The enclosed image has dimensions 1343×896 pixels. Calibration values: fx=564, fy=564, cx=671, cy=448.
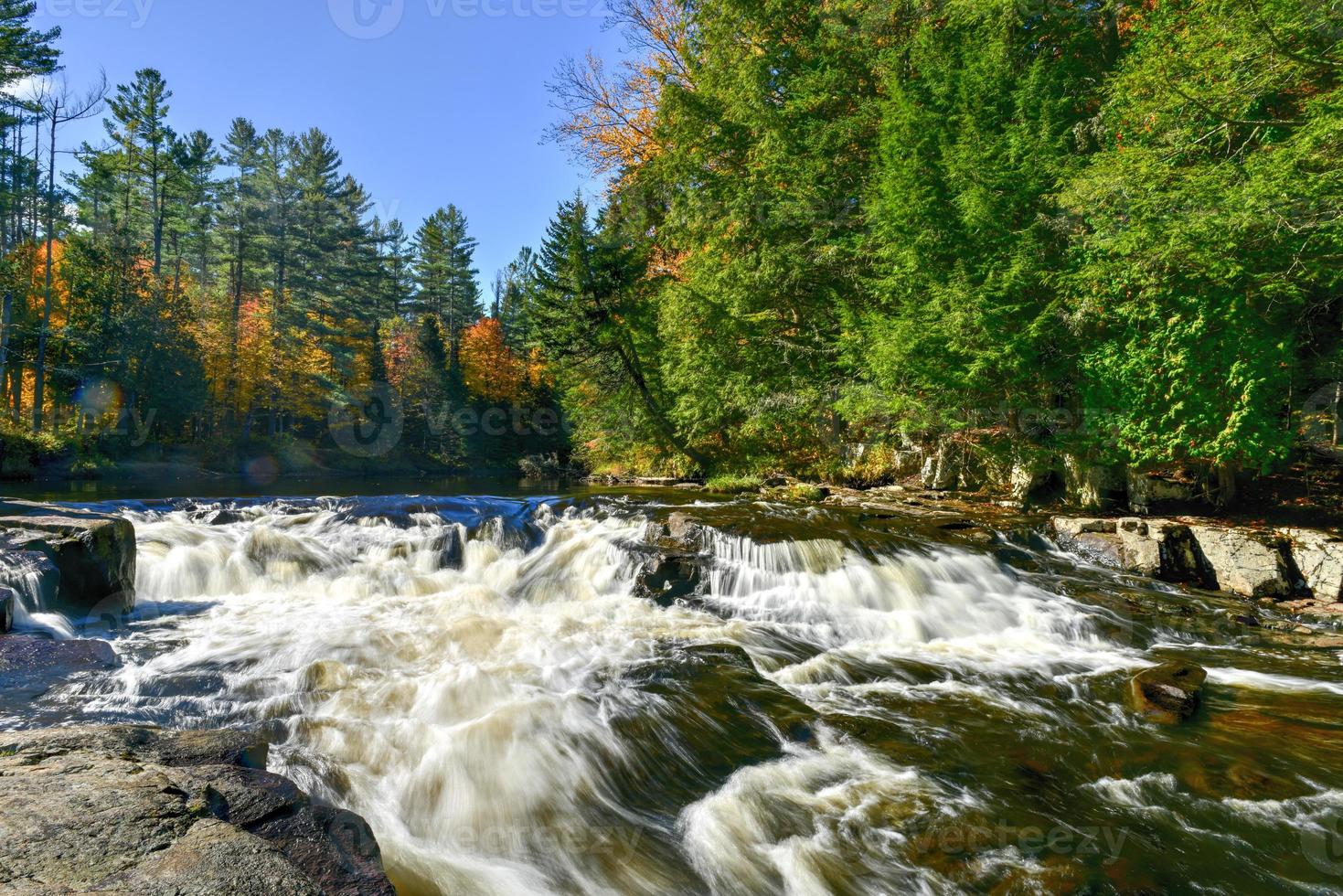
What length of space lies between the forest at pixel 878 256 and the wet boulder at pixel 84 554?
11.3 metres

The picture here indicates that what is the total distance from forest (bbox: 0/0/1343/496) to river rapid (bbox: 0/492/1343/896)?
3.44m

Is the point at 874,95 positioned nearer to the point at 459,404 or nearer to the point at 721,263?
the point at 721,263

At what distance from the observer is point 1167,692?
459 cm

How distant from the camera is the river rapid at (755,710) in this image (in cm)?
312

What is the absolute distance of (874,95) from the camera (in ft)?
47.0

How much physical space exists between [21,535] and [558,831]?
7101 millimetres

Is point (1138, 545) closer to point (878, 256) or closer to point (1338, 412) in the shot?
point (1338, 412)

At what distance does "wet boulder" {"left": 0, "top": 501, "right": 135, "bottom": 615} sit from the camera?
5957mm

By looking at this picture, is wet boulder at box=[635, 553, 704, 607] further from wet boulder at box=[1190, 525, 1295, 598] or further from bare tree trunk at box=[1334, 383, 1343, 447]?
bare tree trunk at box=[1334, 383, 1343, 447]

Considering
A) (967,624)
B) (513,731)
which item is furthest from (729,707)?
(967,624)

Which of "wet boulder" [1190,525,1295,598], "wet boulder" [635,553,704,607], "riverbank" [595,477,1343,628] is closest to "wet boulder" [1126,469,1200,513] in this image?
"riverbank" [595,477,1343,628]

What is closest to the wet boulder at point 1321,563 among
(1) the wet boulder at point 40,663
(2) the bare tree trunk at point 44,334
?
(1) the wet boulder at point 40,663

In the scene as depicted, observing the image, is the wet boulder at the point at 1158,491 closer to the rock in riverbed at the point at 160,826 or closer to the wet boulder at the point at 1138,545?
the wet boulder at the point at 1138,545

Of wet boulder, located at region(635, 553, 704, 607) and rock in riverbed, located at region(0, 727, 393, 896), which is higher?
rock in riverbed, located at region(0, 727, 393, 896)
